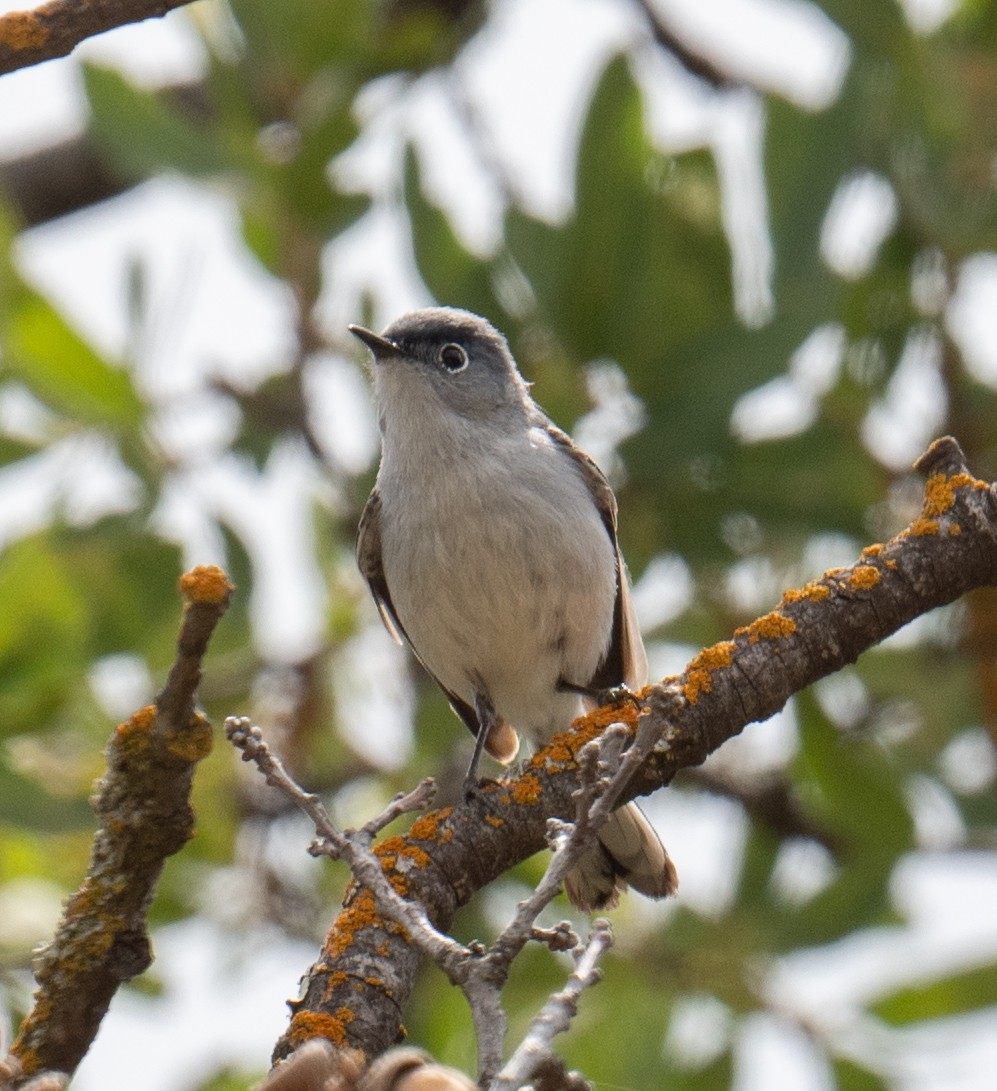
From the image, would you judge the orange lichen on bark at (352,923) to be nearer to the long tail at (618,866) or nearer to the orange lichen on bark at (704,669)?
the orange lichen on bark at (704,669)

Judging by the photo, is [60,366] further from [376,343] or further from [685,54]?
[685,54]

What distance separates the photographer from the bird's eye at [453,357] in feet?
14.9

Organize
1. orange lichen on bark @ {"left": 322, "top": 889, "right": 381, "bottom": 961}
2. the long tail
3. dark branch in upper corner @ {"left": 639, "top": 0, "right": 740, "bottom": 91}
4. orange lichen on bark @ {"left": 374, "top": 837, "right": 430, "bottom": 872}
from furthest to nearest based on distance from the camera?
dark branch in upper corner @ {"left": 639, "top": 0, "right": 740, "bottom": 91} → the long tail → orange lichen on bark @ {"left": 374, "top": 837, "right": 430, "bottom": 872} → orange lichen on bark @ {"left": 322, "top": 889, "right": 381, "bottom": 961}

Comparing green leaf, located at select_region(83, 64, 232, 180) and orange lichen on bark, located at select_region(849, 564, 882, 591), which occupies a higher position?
green leaf, located at select_region(83, 64, 232, 180)

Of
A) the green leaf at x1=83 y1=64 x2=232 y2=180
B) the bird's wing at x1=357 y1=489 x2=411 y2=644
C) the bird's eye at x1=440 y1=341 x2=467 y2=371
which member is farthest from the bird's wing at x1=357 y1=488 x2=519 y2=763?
the green leaf at x1=83 y1=64 x2=232 y2=180

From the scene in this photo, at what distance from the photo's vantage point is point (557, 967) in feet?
14.9

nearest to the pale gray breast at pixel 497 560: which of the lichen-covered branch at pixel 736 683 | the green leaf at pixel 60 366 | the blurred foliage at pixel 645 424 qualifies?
the blurred foliage at pixel 645 424

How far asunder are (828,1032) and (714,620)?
111 centimetres

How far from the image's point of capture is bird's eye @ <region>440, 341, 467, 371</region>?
4555mm

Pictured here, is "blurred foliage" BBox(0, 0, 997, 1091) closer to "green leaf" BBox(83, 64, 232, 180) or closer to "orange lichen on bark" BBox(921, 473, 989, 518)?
"green leaf" BBox(83, 64, 232, 180)

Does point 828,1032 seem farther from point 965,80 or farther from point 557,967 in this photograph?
point 965,80

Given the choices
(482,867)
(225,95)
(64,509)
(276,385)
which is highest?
(225,95)

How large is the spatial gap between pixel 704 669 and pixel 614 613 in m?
1.65

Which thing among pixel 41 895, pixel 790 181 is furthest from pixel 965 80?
pixel 41 895
